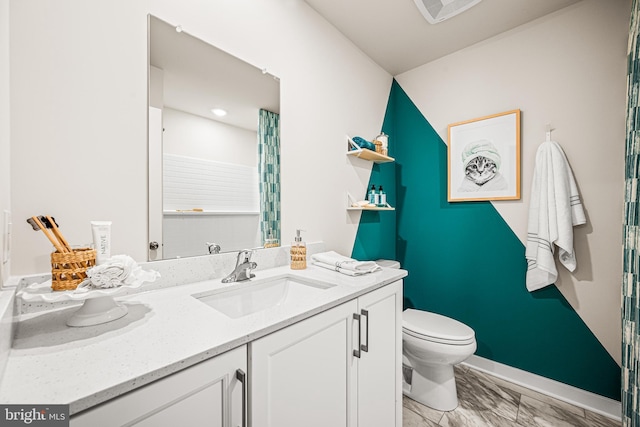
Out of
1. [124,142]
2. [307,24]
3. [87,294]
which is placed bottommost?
[87,294]

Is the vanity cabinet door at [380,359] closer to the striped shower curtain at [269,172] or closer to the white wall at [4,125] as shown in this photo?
the striped shower curtain at [269,172]

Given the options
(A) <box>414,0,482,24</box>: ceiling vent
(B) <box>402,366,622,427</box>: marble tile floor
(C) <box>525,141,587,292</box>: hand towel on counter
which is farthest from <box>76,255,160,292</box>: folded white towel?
(C) <box>525,141,587,292</box>: hand towel on counter

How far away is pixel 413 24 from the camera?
191 cm

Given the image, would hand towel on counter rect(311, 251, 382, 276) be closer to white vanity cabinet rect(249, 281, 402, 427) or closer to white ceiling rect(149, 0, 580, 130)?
white vanity cabinet rect(249, 281, 402, 427)

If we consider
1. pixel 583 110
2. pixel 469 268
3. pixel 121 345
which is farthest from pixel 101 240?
pixel 583 110

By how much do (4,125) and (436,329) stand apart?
2.14 metres

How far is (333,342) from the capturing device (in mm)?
977

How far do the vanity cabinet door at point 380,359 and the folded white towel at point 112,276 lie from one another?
0.81 meters

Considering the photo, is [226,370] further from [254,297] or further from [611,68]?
[611,68]

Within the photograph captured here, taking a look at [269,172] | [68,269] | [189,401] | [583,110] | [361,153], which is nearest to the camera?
[189,401]

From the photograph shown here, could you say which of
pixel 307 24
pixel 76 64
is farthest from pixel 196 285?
pixel 307 24

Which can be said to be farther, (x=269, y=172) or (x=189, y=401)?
(x=269, y=172)

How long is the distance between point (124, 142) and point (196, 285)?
24.7 inches
